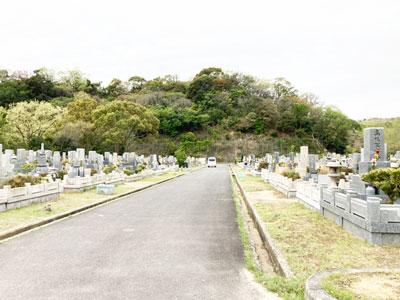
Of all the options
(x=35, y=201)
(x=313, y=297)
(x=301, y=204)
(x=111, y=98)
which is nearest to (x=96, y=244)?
(x=313, y=297)

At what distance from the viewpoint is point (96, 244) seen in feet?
22.5

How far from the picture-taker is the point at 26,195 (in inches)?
461

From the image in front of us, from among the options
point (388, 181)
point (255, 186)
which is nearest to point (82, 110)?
point (255, 186)

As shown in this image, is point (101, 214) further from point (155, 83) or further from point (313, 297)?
point (155, 83)

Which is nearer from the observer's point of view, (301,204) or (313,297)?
(313,297)

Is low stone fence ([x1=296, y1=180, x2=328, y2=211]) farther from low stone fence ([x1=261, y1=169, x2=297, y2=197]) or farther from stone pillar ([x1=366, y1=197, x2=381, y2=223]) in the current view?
stone pillar ([x1=366, y1=197, x2=381, y2=223])

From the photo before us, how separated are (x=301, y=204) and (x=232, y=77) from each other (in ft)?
293

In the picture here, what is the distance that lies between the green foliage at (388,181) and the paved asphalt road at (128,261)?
3.70m

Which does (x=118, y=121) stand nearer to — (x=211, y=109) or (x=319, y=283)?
(x=211, y=109)

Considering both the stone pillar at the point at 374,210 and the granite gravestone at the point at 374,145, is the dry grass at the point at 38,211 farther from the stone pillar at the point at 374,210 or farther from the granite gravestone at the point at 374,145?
the granite gravestone at the point at 374,145

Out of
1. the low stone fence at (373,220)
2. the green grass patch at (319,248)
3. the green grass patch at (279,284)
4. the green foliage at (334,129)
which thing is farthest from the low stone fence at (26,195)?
the green foliage at (334,129)

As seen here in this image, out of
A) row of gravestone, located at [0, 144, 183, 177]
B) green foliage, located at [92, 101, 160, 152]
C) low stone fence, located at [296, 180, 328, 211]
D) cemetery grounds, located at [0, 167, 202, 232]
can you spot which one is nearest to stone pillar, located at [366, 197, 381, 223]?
low stone fence, located at [296, 180, 328, 211]

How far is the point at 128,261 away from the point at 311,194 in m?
7.48

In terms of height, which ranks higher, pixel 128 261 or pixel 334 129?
pixel 334 129
